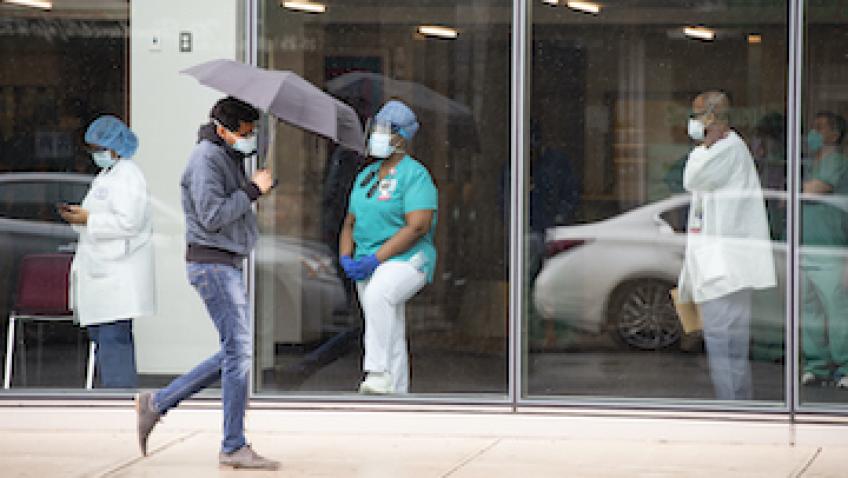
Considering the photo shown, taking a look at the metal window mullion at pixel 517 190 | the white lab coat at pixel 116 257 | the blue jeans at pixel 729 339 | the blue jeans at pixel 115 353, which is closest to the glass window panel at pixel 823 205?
the blue jeans at pixel 729 339

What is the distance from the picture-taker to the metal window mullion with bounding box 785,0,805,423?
10.4m

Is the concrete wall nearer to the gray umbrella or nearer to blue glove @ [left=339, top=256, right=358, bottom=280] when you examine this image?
blue glove @ [left=339, top=256, right=358, bottom=280]

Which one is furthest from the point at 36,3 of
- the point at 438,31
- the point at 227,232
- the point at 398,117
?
the point at 227,232

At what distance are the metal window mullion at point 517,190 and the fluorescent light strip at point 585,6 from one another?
12.0 inches

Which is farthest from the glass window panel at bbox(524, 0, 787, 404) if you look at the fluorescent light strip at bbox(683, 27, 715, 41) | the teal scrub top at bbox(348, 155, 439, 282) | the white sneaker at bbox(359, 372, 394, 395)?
the white sneaker at bbox(359, 372, 394, 395)

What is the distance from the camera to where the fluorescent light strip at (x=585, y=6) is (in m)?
10.7

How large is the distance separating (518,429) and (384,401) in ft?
3.22

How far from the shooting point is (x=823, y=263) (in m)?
10.6

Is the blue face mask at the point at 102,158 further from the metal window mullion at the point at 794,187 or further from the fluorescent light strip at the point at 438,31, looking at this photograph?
the metal window mullion at the point at 794,187

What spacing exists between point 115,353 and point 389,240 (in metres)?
1.99

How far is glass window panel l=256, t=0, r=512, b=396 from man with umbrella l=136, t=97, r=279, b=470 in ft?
6.79

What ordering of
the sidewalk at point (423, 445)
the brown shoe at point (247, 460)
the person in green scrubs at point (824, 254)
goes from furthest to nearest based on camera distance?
the person in green scrubs at point (824, 254), the sidewalk at point (423, 445), the brown shoe at point (247, 460)

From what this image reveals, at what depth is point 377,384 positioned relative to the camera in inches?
427

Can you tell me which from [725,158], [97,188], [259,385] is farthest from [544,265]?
[97,188]
